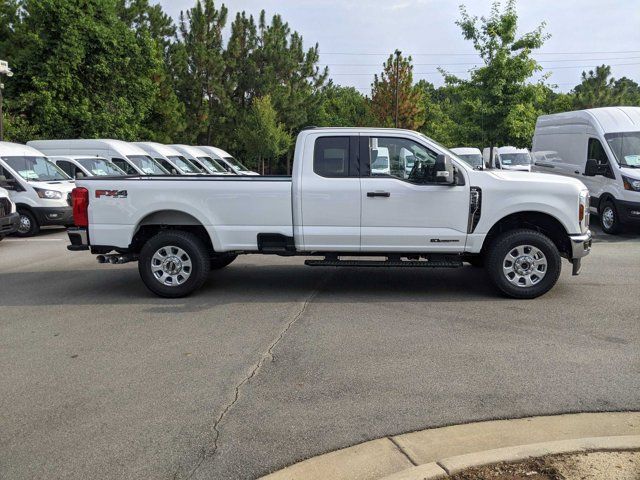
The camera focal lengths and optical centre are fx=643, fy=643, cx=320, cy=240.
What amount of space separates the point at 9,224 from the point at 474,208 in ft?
31.0

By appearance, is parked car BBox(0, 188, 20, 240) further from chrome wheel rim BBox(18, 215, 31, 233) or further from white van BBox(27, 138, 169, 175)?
white van BBox(27, 138, 169, 175)

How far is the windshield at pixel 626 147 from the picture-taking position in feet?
44.5

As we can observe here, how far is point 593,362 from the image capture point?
5.37 meters

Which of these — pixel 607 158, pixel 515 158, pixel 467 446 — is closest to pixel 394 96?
pixel 515 158

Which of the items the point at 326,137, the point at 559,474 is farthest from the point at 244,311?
the point at 559,474

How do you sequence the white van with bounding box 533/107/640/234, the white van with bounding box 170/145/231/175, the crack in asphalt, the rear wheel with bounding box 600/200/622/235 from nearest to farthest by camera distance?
the crack in asphalt, the white van with bounding box 533/107/640/234, the rear wheel with bounding box 600/200/622/235, the white van with bounding box 170/145/231/175

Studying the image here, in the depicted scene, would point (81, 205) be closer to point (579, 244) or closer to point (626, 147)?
point (579, 244)

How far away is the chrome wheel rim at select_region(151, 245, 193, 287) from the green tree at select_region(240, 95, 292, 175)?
104ft

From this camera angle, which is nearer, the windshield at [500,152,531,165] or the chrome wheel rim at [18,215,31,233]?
the chrome wheel rim at [18,215,31,233]

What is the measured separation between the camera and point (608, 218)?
13844 mm

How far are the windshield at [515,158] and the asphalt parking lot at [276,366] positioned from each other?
20.2 meters

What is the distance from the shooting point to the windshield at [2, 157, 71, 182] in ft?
49.9

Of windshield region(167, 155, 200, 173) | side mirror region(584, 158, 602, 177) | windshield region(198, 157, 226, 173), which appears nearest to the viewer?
side mirror region(584, 158, 602, 177)

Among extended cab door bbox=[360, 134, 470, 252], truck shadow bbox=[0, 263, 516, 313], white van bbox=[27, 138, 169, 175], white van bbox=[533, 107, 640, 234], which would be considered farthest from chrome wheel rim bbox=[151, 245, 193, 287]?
white van bbox=[27, 138, 169, 175]
